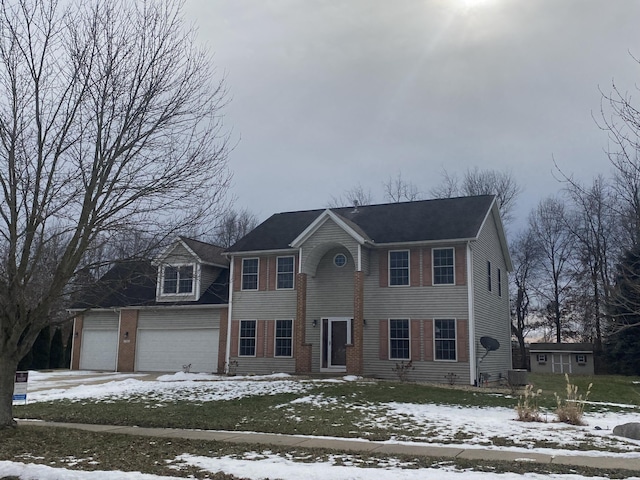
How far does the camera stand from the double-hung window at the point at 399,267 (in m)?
23.7

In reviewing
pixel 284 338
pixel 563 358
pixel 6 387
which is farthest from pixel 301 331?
pixel 563 358

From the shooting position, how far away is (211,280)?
1143 inches

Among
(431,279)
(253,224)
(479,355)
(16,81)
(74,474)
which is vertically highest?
(253,224)

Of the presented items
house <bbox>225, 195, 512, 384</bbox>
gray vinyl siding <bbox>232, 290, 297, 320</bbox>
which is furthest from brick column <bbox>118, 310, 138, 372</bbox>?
gray vinyl siding <bbox>232, 290, 297, 320</bbox>

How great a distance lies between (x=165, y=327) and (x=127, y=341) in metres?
2.16

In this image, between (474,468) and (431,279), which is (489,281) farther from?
(474,468)

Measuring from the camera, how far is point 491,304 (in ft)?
83.9

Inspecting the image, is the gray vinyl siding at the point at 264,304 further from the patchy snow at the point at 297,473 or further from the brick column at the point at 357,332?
the patchy snow at the point at 297,473

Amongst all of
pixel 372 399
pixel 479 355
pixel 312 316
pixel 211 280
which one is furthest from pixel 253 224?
pixel 372 399

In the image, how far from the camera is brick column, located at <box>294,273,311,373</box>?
23859mm

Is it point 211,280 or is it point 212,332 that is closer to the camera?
point 212,332

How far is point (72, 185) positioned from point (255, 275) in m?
16.3

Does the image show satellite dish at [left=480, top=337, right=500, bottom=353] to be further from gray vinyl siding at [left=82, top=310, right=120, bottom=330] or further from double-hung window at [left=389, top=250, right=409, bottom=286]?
gray vinyl siding at [left=82, top=310, right=120, bottom=330]

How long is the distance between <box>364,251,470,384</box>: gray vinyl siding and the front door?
109 cm
